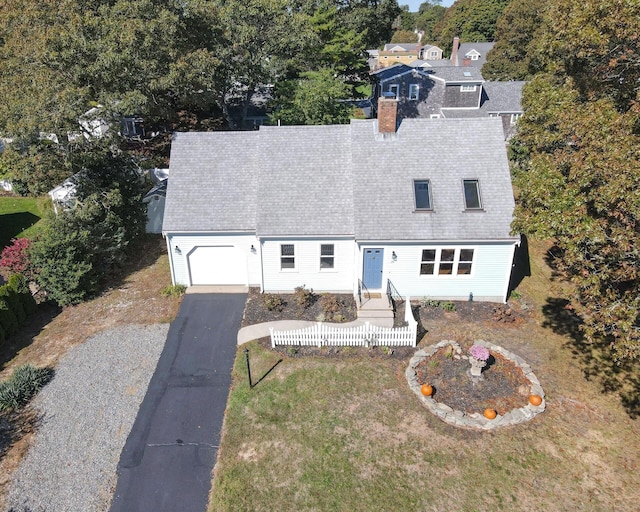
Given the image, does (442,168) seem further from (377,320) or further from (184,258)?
(184,258)

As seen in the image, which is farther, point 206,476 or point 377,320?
point 377,320

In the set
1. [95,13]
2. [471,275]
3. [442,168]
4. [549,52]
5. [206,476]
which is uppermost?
[95,13]

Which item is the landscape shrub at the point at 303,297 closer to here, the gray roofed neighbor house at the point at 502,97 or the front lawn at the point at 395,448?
the front lawn at the point at 395,448

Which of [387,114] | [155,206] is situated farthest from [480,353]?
[155,206]

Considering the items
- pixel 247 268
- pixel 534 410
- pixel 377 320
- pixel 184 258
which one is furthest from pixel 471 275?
pixel 184 258

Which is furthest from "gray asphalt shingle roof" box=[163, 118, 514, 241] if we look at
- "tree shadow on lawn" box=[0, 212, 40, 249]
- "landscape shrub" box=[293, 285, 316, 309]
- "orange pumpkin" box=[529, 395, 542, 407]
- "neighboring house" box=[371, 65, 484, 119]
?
"neighboring house" box=[371, 65, 484, 119]

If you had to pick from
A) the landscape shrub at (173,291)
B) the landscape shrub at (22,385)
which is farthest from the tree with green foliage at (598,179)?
the landscape shrub at (22,385)

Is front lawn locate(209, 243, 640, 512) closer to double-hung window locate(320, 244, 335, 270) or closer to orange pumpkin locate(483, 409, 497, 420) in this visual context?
orange pumpkin locate(483, 409, 497, 420)

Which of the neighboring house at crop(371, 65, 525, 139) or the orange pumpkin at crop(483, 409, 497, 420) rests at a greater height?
the neighboring house at crop(371, 65, 525, 139)
